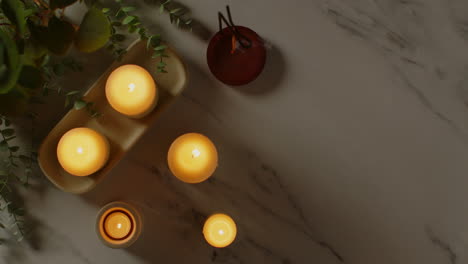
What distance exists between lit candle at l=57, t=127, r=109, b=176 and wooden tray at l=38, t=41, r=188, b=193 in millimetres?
32

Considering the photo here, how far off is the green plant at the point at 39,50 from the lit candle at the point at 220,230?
A: 0.24m

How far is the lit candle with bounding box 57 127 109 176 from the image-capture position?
63cm

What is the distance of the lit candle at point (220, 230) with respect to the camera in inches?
26.3

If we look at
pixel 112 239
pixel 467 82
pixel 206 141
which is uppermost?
pixel 467 82

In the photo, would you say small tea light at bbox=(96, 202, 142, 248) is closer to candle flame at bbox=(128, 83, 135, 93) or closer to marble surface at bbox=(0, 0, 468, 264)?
marble surface at bbox=(0, 0, 468, 264)

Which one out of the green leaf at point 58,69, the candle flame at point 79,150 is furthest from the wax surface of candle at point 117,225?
the green leaf at point 58,69

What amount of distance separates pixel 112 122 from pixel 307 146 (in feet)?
1.02

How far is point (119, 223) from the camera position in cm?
66

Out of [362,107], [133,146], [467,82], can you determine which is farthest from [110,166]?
[467,82]

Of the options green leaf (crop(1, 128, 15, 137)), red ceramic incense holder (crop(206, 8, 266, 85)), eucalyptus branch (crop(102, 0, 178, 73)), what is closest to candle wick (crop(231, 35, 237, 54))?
red ceramic incense holder (crop(206, 8, 266, 85))

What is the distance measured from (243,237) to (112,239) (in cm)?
20

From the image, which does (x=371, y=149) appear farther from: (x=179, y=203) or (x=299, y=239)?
(x=179, y=203)

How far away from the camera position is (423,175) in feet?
2.33

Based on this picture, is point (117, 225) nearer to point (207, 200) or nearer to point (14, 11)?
point (207, 200)
